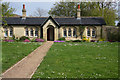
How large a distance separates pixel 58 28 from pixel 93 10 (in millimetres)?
12968

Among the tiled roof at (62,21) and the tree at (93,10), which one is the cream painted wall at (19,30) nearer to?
the tiled roof at (62,21)

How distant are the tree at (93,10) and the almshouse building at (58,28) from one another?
757cm

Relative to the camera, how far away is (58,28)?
999 inches

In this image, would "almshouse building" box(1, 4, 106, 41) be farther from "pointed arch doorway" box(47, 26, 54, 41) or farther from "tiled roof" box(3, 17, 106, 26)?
"pointed arch doorway" box(47, 26, 54, 41)

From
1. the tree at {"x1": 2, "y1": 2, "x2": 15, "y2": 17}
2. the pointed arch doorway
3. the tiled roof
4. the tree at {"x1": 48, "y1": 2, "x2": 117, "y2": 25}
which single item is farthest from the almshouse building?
the tree at {"x1": 2, "y1": 2, "x2": 15, "y2": 17}

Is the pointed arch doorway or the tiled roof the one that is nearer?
the tiled roof

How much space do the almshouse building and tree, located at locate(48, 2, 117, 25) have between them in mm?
7573

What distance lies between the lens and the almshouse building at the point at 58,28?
25.0 metres

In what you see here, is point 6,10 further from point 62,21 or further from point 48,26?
point 62,21

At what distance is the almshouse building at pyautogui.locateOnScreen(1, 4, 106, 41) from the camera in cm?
2500

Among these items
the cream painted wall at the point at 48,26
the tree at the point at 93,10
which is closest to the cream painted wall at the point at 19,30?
the cream painted wall at the point at 48,26

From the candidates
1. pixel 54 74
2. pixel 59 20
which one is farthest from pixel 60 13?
pixel 54 74

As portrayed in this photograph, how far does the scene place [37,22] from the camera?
25750 mm

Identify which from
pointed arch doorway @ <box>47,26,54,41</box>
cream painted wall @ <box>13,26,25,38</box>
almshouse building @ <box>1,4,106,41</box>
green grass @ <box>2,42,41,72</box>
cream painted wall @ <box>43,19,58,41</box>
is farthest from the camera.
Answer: pointed arch doorway @ <box>47,26,54,41</box>
